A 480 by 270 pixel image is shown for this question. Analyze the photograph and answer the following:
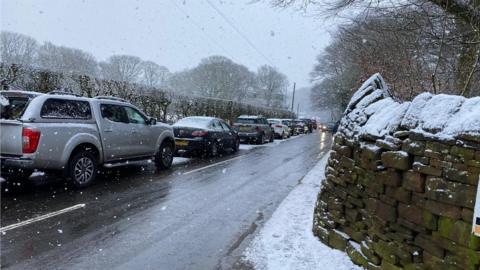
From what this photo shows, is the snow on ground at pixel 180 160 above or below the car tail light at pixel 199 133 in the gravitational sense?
below

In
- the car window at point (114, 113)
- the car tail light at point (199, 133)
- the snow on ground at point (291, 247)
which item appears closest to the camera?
the snow on ground at point (291, 247)

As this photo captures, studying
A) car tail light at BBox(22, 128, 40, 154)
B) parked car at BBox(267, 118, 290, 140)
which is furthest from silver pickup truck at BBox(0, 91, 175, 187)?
parked car at BBox(267, 118, 290, 140)

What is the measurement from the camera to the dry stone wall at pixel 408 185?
3412 millimetres

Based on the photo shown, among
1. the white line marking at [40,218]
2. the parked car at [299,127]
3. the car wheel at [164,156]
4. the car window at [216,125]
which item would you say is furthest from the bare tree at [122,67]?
the white line marking at [40,218]

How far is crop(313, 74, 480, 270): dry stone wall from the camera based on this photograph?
3412mm

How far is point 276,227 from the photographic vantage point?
20.8ft

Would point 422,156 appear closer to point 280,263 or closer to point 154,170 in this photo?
point 280,263

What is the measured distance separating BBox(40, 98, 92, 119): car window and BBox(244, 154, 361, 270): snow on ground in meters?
4.84

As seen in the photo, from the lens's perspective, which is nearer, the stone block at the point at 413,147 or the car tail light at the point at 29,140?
the stone block at the point at 413,147

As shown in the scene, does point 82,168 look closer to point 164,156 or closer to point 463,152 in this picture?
point 164,156

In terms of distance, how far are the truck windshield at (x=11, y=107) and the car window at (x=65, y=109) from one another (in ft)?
1.35

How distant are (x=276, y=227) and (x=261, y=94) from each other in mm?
110195

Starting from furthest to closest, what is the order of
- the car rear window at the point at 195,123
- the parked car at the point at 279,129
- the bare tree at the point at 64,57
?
the bare tree at the point at 64,57 → the parked car at the point at 279,129 → the car rear window at the point at 195,123

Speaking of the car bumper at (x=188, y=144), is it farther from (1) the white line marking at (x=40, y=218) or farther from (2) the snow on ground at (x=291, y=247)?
(2) the snow on ground at (x=291, y=247)
